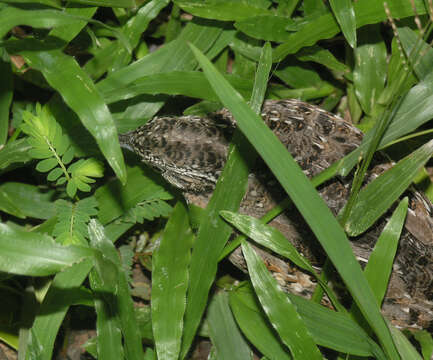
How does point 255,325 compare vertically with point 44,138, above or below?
below

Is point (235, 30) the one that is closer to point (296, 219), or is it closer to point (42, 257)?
point (296, 219)

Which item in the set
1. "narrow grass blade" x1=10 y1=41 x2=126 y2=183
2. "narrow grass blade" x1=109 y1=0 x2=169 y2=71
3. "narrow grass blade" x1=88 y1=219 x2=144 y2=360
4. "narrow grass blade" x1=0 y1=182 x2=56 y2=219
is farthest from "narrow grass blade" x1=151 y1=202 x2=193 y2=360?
"narrow grass blade" x1=109 y1=0 x2=169 y2=71

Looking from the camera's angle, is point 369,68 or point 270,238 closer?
point 270,238

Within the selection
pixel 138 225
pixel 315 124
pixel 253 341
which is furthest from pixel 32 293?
pixel 315 124

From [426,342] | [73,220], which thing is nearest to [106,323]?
[73,220]

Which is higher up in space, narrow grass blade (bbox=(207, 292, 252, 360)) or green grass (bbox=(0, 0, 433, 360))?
green grass (bbox=(0, 0, 433, 360))

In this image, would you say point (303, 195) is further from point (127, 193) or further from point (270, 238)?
point (127, 193)

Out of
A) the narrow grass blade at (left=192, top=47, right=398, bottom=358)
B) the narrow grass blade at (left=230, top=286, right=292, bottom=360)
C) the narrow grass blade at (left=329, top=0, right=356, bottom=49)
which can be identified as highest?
the narrow grass blade at (left=329, top=0, right=356, bottom=49)

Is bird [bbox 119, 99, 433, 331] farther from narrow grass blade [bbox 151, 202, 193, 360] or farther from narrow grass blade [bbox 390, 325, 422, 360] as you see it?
narrow grass blade [bbox 151, 202, 193, 360]
